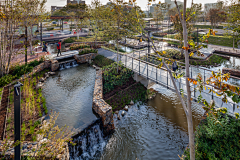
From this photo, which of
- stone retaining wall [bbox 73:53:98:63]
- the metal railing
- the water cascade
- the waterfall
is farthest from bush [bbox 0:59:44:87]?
the metal railing

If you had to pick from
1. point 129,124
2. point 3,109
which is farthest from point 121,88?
point 3,109

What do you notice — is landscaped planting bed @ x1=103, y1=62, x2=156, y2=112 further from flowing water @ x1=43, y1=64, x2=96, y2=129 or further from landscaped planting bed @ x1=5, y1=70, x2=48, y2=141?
landscaped planting bed @ x1=5, y1=70, x2=48, y2=141

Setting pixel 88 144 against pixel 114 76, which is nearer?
pixel 88 144

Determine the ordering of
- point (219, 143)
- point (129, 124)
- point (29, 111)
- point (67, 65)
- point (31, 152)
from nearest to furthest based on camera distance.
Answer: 1. point (31, 152)
2. point (219, 143)
3. point (29, 111)
4. point (129, 124)
5. point (67, 65)

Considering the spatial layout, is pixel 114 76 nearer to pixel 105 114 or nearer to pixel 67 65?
pixel 105 114

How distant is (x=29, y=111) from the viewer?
8.30 m

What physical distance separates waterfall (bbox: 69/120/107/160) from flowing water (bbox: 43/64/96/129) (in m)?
0.50

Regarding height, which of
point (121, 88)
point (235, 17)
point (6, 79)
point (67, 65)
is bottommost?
point (121, 88)

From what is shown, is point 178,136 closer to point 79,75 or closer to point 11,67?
point 79,75

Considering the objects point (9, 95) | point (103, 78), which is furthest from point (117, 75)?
point (9, 95)

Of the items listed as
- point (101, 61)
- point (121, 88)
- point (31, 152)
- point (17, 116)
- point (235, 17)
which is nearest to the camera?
point (17, 116)

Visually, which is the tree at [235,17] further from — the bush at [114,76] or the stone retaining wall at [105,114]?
the stone retaining wall at [105,114]

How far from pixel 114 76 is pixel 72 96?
3669 mm

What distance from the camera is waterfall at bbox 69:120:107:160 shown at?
673 centimetres
